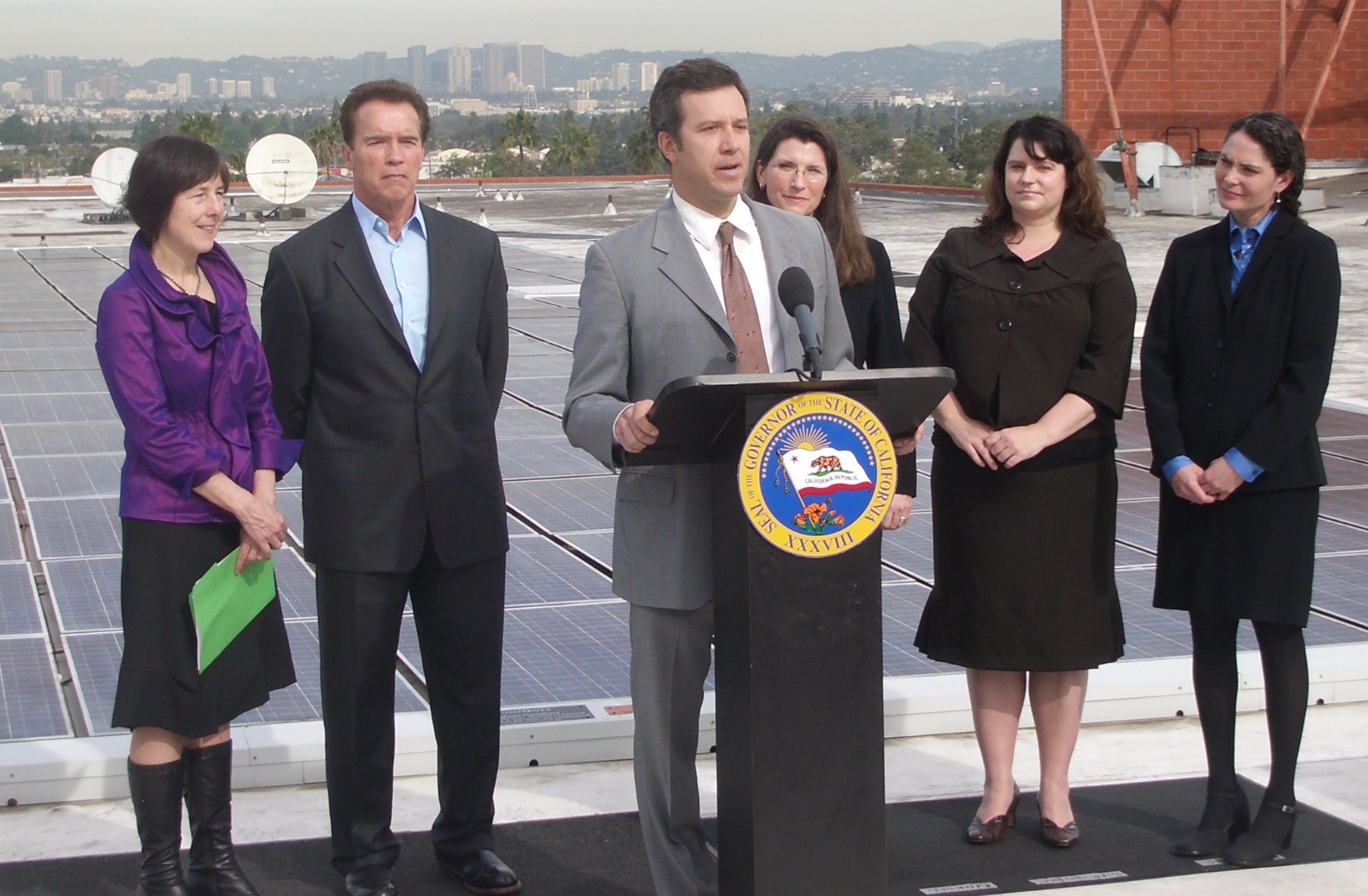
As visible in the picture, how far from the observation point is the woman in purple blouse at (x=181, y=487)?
367 centimetres

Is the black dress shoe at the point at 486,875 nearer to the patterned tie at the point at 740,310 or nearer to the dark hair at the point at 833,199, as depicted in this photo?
the patterned tie at the point at 740,310

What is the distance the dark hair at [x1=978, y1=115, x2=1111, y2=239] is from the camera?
416 cm

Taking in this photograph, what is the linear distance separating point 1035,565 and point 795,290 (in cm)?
148

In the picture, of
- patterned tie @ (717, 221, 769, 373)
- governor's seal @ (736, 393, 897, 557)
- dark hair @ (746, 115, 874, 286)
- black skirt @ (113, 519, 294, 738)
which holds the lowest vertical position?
black skirt @ (113, 519, 294, 738)

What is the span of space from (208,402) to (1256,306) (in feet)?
8.71

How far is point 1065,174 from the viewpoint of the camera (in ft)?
13.7

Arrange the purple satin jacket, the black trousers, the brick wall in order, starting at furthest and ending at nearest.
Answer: the brick wall, the black trousers, the purple satin jacket

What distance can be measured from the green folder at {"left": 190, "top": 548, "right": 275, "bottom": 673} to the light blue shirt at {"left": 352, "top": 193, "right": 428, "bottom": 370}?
643mm

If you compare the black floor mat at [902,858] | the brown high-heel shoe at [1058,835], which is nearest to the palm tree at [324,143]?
the black floor mat at [902,858]

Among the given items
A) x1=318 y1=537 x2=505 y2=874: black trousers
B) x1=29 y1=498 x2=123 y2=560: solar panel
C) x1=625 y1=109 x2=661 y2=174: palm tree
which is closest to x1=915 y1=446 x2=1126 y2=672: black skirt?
x1=318 y1=537 x2=505 y2=874: black trousers

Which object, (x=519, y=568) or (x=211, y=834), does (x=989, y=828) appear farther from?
(x=519, y=568)

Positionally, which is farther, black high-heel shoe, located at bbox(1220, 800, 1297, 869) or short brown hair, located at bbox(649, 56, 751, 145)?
black high-heel shoe, located at bbox(1220, 800, 1297, 869)

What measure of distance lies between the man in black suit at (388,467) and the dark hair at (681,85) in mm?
786

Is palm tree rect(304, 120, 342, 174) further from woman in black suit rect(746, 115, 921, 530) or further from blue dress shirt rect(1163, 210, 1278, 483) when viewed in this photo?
blue dress shirt rect(1163, 210, 1278, 483)
